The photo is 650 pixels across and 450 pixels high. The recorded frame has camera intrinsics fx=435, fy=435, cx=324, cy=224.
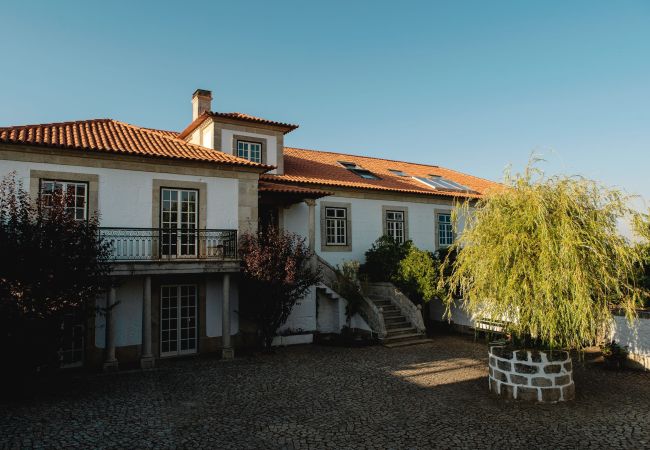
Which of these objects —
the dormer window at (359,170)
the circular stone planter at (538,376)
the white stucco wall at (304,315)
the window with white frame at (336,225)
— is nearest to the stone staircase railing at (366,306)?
the white stucco wall at (304,315)

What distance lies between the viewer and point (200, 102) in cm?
1772

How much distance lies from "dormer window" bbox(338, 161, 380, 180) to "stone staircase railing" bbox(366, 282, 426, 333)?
18.5 feet

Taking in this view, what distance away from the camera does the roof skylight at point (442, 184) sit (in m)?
21.0

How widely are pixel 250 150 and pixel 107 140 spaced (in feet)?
17.7

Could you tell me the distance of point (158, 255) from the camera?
1198 centimetres

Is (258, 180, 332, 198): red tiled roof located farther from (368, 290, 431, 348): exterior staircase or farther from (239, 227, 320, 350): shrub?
(368, 290, 431, 348): exterior staircase

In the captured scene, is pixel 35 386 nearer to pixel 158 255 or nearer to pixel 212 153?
pixel 158 255

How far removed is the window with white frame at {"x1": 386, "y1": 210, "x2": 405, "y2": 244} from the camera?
18.5 meters

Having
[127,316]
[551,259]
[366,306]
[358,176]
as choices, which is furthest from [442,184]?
[127,316]

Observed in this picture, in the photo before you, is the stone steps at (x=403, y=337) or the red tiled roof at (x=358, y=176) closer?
the stone steps at (x=403, y=337)

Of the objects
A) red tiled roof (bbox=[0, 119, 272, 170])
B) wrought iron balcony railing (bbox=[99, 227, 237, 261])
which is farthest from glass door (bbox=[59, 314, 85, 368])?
red tiled roof (bbox=[0, 119, 272, 170])

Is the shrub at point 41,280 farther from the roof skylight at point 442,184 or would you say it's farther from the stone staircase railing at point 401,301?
the roof skylight at point 442,184

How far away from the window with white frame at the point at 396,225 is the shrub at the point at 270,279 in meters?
6.35

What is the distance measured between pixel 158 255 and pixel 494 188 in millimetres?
8770
